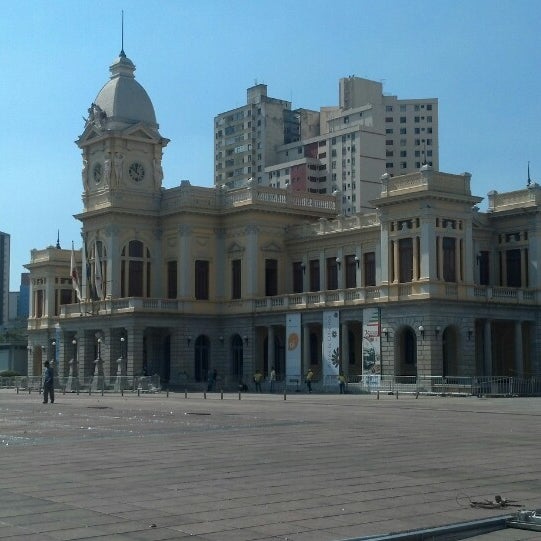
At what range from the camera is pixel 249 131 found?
516 feet

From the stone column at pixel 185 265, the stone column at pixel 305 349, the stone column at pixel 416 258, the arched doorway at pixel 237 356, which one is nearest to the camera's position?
Answer: the stone column at pixel 416 258

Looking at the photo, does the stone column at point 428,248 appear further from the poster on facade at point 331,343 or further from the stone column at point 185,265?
the stone column at point 185,265

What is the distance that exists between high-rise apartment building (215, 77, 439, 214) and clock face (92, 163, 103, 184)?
66302 mm

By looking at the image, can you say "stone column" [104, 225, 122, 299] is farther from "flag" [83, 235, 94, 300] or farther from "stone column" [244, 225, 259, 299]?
"stone column" [244, 225, 259, 299]

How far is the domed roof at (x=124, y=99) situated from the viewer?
3086 inches

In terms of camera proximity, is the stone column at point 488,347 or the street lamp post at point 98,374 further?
the street lamp post at point 98,374

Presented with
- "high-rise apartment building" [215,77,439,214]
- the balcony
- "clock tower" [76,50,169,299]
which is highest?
"high-rise apartment building" [215,77,439,214]

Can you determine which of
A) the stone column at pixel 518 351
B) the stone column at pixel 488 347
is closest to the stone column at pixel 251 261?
the stone column at pixel 488 347

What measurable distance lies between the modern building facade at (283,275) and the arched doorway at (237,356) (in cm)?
15

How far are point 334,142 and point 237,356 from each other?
7293 cm

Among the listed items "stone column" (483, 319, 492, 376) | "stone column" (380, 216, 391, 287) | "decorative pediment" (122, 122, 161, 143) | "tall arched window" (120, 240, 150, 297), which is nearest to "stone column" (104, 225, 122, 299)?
"tall arched window" (120, 240, 150, 297)

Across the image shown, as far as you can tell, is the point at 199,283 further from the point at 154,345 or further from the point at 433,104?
the point at 433,104

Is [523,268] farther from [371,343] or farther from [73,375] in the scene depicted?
[73,375]

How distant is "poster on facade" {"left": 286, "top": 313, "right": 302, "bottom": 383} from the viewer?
227ft
